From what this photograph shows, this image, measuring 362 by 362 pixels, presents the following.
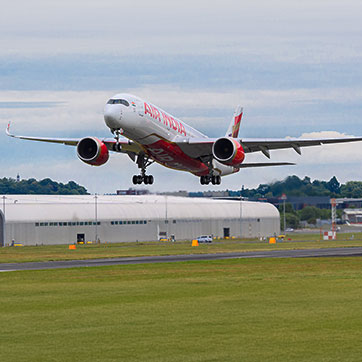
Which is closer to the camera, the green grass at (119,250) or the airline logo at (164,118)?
the airline logo at (164,118)

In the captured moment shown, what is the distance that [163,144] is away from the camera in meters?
61.8

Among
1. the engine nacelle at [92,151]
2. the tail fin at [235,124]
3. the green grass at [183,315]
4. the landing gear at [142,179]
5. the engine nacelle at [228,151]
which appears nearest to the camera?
the green grass at [183,315]

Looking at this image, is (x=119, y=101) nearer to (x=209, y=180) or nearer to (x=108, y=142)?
(x=108, y=142)

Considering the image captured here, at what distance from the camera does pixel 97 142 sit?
208ft

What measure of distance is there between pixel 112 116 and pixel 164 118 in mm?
7834

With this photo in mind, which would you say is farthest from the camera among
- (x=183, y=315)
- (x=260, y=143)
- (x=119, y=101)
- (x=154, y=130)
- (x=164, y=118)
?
(x=260, y=143)

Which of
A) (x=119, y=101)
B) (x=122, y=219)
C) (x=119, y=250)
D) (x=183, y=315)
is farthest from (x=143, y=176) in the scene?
(x=122, y=219)

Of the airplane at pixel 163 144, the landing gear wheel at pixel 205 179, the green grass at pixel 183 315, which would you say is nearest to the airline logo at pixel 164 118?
the airplane at pixel 163 144

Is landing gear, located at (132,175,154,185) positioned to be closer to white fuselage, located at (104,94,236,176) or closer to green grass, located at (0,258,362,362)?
white fuselage, located at (104,94,236,176)

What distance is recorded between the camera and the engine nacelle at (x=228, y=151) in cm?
6366

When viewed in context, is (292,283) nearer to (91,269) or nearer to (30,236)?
(91,269)

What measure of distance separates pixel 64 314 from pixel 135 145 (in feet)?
85.3

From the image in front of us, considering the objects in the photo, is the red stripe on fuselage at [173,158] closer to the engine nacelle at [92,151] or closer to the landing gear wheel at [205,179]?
the landing gear wheel at [205,179]

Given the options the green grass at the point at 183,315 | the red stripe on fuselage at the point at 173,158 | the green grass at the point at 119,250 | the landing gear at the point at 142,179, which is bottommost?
the green grass at the point at 183,315
